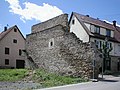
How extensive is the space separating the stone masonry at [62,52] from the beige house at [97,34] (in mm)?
6310

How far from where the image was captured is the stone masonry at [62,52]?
2772 cm

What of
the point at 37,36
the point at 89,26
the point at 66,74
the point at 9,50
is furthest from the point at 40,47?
the point at 9,50

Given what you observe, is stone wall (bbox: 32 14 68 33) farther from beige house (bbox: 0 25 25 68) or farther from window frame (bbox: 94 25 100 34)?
beige house (bbox: 0 25 25 68)

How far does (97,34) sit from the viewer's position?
4191cm

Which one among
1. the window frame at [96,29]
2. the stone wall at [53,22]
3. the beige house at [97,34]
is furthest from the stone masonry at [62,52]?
the window frame at [96,29]

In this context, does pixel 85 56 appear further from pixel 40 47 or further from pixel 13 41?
pixel 13 41

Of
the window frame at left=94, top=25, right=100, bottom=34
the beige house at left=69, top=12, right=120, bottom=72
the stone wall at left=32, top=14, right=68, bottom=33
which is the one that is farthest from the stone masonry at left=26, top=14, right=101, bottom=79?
the window frame at left=94, top=25, right=100, bottom=34

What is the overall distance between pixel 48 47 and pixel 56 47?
1965 mm

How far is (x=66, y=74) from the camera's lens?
29438 mm

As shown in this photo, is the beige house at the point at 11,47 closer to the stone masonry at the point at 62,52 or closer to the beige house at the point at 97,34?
the beige house at the point at 97,34

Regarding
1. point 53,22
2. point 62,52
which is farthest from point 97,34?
point 62,52

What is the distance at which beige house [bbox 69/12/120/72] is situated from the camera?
40781mm

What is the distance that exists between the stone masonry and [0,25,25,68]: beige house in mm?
16472

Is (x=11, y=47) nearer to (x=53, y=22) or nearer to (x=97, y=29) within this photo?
(x=53, y=22)
